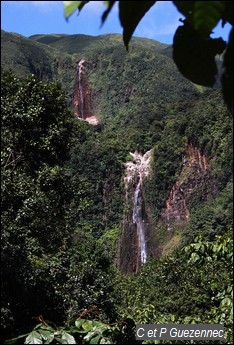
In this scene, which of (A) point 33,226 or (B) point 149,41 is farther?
(B) point 149,41

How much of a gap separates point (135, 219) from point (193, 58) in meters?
31.4

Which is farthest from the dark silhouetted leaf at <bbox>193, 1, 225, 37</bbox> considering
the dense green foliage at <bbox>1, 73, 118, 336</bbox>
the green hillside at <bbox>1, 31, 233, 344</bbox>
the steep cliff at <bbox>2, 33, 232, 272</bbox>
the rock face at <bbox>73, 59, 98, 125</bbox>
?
the rock face at <bbox>73, 59, 98, 125</bbox>

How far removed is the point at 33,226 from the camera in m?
5.23

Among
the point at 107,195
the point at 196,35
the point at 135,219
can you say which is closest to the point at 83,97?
the point at 107,195

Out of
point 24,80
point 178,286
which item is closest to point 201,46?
point 24,80

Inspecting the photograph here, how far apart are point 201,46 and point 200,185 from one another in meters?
29.5

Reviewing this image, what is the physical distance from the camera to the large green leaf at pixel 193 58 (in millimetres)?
491

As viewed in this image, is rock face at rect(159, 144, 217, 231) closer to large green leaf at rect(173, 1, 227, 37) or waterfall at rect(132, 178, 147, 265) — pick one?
waterfall at rect(132, 178, 147, 265)

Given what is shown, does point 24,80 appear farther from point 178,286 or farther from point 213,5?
point 178,286

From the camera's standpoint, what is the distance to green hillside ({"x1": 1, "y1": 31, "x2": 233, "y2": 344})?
462 centimetres

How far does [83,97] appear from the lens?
5762 cm

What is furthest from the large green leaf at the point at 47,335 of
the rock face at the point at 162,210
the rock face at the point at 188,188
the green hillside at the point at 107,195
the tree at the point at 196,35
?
the rock face at the point at 188,188

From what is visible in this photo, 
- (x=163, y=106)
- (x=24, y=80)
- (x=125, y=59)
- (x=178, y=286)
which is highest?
(x=125, y=59)

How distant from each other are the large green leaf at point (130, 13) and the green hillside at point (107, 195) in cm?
20
